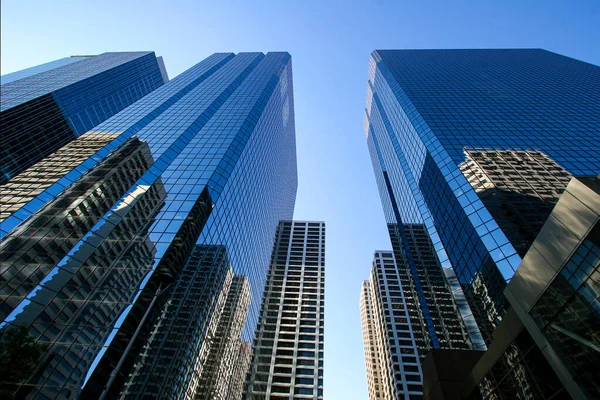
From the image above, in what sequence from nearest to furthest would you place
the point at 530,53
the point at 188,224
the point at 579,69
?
the point at 188,224 < the point at 579,69 < the point at 530,53

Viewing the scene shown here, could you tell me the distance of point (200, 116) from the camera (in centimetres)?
5712

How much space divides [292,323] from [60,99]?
286ft

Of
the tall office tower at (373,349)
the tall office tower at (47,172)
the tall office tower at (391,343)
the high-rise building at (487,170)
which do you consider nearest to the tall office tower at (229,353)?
the high-rise building at (487,170)

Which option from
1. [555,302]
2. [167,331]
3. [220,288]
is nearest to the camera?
[555,302]

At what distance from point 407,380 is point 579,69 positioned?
100 metres

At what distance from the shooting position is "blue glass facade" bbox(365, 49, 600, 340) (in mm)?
36156

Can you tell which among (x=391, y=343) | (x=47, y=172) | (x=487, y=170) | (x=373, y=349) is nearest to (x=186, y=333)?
(x=47, y=172)

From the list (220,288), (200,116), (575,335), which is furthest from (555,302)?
(200,116)

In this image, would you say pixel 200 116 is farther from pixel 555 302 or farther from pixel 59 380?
pixel 555 302

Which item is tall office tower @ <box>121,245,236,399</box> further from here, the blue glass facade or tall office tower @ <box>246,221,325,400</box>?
tall office tower @ <box>246,221,325,400</box>

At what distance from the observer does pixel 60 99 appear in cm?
8538

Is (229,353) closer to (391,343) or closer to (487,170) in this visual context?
(487,170)

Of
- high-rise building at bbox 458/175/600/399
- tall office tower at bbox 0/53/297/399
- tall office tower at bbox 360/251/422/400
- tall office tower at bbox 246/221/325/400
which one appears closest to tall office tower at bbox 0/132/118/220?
tall office tower at bbox 0/53/297/399

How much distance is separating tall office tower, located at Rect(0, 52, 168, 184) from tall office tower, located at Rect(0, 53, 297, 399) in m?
31.8
